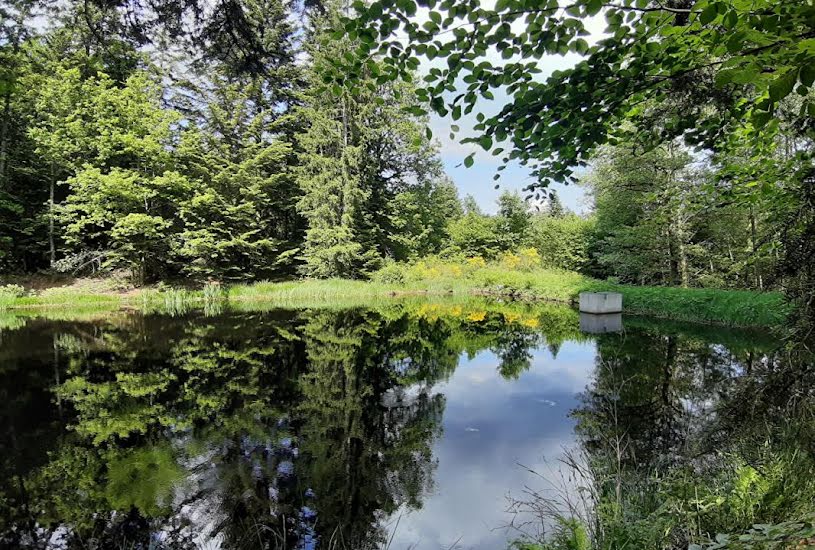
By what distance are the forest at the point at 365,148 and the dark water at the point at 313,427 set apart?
7.69 feet

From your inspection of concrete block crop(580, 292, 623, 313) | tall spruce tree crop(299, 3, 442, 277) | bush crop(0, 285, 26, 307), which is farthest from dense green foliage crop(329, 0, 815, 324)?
tall spruce tree crop(299, 3, 442, 277)

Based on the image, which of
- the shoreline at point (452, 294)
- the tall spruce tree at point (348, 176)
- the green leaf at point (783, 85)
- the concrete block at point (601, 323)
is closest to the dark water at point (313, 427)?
the concrete block at point (601, 323)

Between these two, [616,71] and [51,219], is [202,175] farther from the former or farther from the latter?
[616,71]

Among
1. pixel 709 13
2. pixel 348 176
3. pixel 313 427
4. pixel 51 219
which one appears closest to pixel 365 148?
pixel 348 176

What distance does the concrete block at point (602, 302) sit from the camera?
14789mm

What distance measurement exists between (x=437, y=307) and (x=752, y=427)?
15.0m

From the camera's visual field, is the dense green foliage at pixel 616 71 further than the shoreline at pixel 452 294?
No

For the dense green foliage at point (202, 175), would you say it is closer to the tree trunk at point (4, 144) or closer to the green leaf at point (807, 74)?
the tree trunk at point (4, 144)

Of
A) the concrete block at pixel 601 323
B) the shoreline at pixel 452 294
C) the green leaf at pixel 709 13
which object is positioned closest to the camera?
the green leaf at pixel 709 13

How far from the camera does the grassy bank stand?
1254 centimetres

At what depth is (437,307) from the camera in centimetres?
1825

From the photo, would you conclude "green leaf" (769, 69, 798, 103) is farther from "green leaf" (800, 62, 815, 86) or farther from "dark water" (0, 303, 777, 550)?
"dark water" (0, 303, 777, 550)

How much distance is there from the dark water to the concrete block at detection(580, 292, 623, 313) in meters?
4.16

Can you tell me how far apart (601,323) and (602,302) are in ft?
6.27
